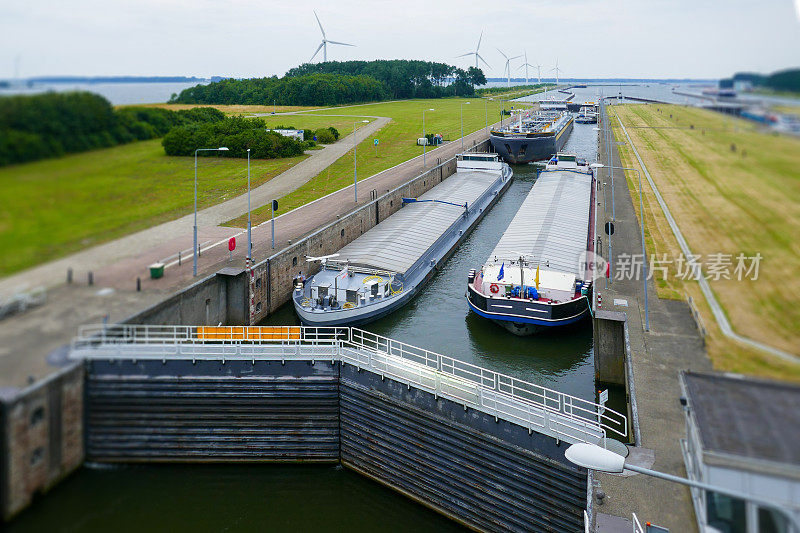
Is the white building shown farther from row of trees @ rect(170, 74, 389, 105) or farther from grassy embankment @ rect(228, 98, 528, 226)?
grassy embankment @ rect(228, 98, 528, 226)

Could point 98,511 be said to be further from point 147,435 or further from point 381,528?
point 381,528

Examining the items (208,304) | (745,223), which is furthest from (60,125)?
(745,223)

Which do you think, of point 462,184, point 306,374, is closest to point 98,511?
point 306,374

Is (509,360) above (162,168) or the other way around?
the other way around

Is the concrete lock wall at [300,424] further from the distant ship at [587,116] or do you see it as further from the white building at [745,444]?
the distant ship at [587,116]

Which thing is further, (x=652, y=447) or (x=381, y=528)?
(x=381, y=528)

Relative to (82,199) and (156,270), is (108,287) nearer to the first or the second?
(82,199)

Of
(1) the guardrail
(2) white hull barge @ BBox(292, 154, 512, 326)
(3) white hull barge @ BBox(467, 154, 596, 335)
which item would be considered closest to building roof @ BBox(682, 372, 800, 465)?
(1) the guardrail
